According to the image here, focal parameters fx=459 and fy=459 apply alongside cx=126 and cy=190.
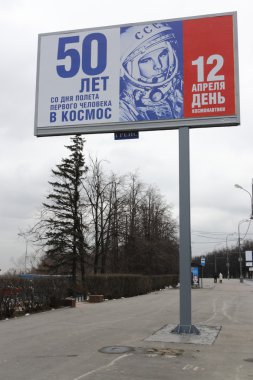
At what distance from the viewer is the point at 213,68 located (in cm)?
1241

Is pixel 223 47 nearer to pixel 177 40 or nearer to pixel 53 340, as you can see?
pixel 177 40

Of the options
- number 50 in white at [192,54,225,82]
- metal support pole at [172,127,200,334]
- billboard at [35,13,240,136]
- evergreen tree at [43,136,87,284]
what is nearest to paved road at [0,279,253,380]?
metal support pole at [172,127,200,334]

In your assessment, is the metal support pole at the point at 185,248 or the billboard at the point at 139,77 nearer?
the metal support pole at the point at 185,248

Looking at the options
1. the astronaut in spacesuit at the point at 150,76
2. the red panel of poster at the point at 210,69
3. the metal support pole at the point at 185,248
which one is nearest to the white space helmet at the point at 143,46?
the astronaut in spacesuit at the point at 150,76

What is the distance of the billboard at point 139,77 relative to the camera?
12.4m

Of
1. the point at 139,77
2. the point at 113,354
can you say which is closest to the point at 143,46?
the point at 139,77

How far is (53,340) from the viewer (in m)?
10.9

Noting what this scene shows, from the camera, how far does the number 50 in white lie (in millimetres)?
12375

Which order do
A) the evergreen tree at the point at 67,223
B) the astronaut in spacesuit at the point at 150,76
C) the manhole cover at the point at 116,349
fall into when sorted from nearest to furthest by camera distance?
1. the manhole cover at the point at 116,349
2. the astronaut in spacesuit at the point at 150,76
3. the evergreen tree at the point at 67,223

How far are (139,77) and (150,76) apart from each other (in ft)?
1.03

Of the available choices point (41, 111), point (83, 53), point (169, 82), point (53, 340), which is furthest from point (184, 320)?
point (83, 53)

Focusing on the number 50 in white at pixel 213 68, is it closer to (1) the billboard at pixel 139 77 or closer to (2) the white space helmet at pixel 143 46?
(1) the billboard at pixel 139 77

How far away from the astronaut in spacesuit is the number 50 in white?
1.75ft

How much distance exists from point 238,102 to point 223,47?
160 centimetres
